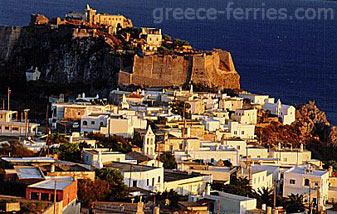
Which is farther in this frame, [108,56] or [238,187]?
[108,56]

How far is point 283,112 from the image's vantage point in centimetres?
5569

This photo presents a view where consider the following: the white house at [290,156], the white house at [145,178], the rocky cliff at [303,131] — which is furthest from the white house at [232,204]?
the rocky cliff at [303,131]

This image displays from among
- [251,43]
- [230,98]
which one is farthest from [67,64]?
[251,43]

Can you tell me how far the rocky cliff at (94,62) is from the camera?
59625 mm

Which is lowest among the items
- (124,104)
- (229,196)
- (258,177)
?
Answer: (229,196)

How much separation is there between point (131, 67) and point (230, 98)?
675 centimetres

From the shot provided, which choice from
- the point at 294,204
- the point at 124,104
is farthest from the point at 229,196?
the point at 124,104

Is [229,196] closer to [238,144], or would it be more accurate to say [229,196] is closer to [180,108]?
[238,144]

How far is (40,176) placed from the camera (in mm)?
28156

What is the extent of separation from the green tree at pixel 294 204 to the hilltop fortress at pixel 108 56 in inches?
958

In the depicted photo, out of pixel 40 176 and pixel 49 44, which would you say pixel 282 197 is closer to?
pixel 40 176

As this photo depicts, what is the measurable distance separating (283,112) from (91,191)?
2781cm

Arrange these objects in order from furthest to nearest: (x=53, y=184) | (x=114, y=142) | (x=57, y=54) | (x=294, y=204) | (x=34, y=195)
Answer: (x=57, y=54) < (x=114, y=142) < (x=294, y=204) < (x=53, y=184) < (x=34, y=195)

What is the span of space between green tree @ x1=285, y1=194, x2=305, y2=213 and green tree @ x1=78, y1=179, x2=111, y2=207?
566 cm
